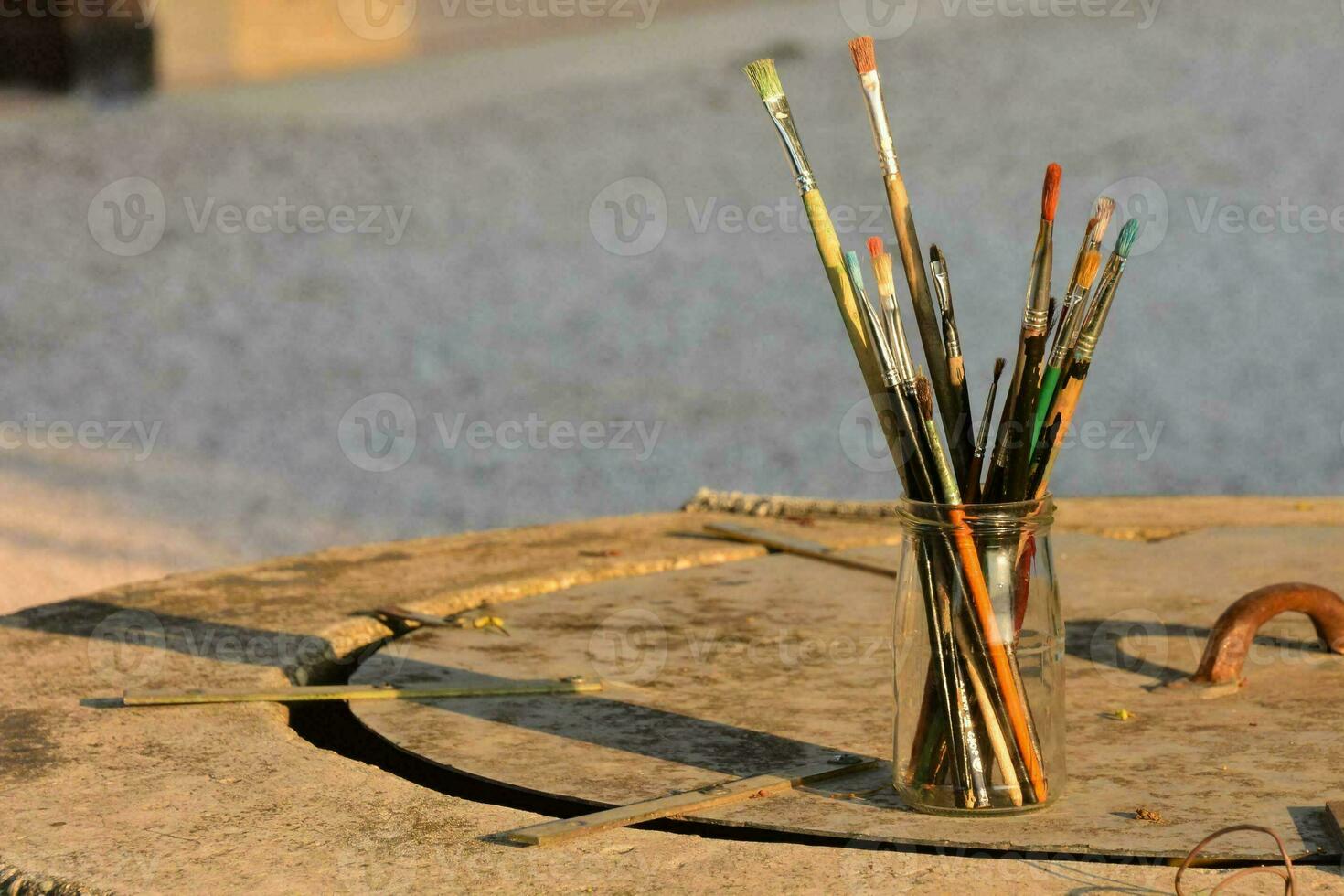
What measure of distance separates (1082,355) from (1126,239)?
4.8 inches

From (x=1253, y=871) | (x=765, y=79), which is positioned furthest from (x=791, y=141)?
(x=1253, y=871)

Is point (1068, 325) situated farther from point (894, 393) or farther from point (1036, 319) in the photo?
point (894, 393)

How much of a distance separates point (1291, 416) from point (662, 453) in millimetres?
3334

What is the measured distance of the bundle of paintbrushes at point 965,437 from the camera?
164 centimetres

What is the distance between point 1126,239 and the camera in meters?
1.66

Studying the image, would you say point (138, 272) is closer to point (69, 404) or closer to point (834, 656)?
point (69, 404)

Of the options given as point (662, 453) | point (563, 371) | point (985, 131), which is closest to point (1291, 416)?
point (662, 453)

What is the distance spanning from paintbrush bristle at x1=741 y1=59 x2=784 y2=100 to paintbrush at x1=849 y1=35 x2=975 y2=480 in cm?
8

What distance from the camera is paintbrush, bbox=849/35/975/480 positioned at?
1.65m

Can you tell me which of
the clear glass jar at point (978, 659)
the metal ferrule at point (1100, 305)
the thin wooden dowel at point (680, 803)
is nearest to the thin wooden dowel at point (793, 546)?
→ the thin wooden dowel at point (680, 803)

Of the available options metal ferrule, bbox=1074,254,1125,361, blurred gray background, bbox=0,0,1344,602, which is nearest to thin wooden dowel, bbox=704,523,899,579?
metal ferrule, bbox=1074,254,1125,361

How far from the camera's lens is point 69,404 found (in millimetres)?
10031

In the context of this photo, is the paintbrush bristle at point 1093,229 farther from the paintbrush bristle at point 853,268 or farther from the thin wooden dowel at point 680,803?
the thin wooden dowel at point 680,803

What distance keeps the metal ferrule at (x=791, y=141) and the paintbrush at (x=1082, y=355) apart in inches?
11.3
